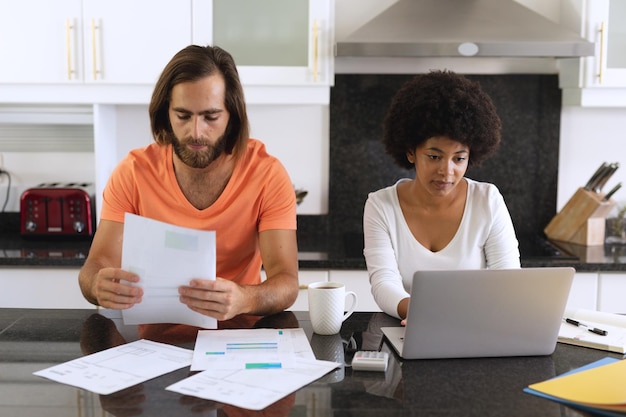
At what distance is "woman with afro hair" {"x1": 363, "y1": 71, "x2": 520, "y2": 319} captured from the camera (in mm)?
2023

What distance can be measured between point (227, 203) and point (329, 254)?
3.19 feet

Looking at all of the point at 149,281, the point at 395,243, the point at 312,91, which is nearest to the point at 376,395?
the point at 149,281

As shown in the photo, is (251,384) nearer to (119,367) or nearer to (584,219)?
(119,367)

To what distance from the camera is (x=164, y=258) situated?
5.02 ft

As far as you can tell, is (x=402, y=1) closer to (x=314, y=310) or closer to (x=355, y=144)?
(x=355, y=144)

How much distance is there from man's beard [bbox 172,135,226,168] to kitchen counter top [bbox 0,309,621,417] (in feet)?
1.61

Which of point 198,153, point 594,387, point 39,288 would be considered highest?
point 198,153

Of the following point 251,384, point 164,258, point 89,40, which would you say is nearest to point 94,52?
point 89,40

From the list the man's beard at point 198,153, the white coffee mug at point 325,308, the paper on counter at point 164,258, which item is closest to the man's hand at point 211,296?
the paper on counter at point 164,258

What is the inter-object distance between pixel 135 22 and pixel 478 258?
1684mm

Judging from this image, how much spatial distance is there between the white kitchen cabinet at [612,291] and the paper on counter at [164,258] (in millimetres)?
1844

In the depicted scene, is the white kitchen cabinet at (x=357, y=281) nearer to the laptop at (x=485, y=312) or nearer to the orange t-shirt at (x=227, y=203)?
the orange t-shirt at (x=227, y=203)

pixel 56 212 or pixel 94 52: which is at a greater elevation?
pixel 94 52

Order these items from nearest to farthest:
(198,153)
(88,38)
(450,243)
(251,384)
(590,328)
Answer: (251,384), (590,328), (198,153), (450,243), (88,38)
